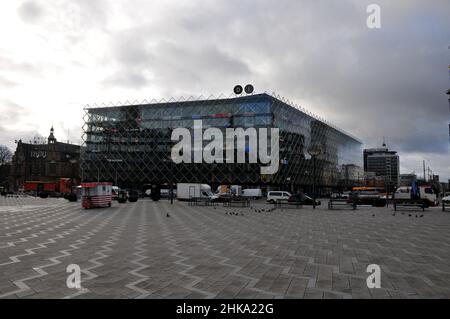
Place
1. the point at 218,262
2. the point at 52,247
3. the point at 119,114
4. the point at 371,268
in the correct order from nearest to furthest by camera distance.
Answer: the point at 371,268
the point at 218,262
the point at 52,247
the point at 119,114

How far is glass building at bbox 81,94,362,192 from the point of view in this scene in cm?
6575

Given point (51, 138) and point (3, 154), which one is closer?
point (3, 154)

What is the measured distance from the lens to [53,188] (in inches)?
2613

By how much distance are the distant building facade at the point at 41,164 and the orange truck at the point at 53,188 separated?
3233 cm

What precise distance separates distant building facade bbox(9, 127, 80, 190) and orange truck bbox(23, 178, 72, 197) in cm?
3233

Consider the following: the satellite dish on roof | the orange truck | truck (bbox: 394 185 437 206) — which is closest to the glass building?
the satellite dish on roof

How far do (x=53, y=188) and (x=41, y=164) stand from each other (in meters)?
45.3

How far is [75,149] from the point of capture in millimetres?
115625

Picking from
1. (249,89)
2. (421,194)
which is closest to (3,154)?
(249,89)

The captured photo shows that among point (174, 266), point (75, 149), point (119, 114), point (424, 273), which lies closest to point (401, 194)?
point (424, 273)

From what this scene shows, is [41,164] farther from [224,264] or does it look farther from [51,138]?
[224,264]
